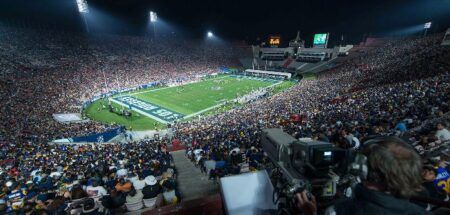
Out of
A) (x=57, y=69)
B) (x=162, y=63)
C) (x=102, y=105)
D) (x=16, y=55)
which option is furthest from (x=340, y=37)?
(x=16, y=55)

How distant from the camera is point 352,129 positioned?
11.5m

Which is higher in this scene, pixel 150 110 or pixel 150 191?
pixel 150 110

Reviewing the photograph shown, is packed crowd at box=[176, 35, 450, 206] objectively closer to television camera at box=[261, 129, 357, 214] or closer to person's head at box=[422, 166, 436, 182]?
person's head at box=[422, 166, 436, 182]

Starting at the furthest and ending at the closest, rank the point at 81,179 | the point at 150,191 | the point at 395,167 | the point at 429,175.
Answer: the point at 81,179 < the point at 150,191 < the point at 429,175 < the point at 395,167

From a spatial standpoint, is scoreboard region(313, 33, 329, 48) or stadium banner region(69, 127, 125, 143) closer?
stadium banner region(69, 127, 125, 143)

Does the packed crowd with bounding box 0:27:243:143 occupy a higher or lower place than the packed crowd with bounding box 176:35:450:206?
higher

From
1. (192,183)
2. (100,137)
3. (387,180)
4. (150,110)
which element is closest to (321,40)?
(150,110)

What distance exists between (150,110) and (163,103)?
3851 mm

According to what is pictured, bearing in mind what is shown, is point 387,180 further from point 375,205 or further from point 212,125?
point 212,125

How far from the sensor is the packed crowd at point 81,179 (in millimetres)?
6190

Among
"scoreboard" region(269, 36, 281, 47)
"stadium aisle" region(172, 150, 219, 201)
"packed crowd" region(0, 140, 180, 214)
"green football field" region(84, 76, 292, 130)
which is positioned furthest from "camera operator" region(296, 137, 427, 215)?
"scoreboard" region(269, 36, 281, 47)

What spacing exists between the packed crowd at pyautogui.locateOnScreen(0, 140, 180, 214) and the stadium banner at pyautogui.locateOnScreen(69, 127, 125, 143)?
216 cm

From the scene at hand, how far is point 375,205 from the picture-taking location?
Result: 1745mm

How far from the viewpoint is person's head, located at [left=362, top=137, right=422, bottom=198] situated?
1663 millimetres
